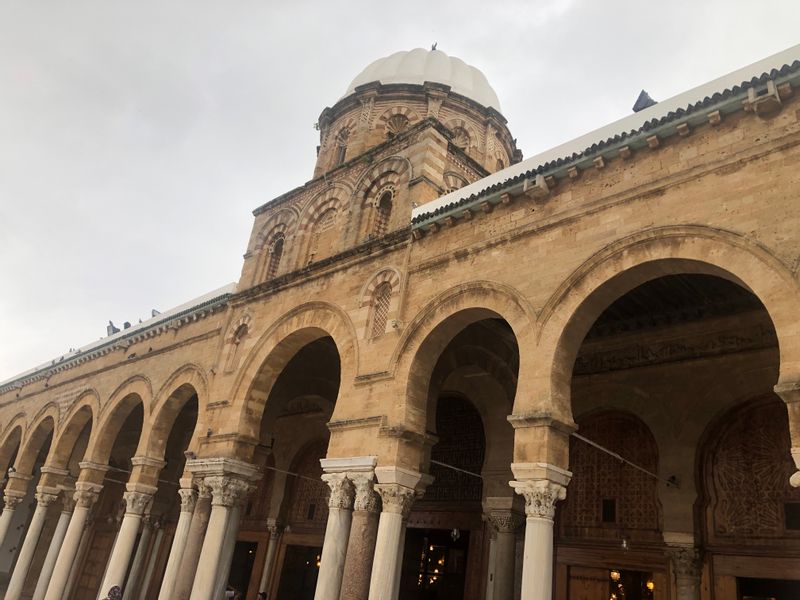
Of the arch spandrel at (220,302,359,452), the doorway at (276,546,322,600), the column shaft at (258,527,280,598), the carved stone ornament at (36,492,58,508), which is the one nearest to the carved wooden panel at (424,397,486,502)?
Result: the arch spandrel at (220,302,359,452)

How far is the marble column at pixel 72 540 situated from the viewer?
1303 cm

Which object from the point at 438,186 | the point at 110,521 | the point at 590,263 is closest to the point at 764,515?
the point at 590,263

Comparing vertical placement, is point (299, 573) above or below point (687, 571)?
below

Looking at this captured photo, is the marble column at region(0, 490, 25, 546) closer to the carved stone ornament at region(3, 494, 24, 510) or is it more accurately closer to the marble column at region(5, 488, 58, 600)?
the carved stone ornament at region(3, 494, 24, 510)

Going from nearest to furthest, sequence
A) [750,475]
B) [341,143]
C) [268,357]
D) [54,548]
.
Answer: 1. [750,475]
2. [268,357]
3. [54,548]
4. [341,143]

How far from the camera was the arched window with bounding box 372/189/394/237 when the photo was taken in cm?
1120

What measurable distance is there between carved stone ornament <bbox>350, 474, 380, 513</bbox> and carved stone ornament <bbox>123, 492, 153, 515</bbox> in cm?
649

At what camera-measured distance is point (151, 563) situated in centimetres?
1648

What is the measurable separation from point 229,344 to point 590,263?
7557 mm

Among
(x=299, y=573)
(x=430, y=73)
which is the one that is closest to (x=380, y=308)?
(x=299, y=573)

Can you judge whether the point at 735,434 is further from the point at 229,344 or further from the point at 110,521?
the point at 110,521

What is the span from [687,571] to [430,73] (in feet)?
40.6

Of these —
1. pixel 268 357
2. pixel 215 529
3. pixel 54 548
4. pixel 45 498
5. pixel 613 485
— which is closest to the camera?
pixel 613 485

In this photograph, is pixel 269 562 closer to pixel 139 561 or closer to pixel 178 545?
pixel 139 561
